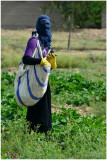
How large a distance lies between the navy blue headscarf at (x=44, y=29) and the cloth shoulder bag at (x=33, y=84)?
15cm

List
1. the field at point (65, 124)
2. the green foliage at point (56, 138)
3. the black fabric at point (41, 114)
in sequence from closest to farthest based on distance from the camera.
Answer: the green foliage at point (56, 138) < the field at point (65, 124) < the black fabric at point (41, 114)

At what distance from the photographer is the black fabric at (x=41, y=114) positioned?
4398 mm

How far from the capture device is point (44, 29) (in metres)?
4.20

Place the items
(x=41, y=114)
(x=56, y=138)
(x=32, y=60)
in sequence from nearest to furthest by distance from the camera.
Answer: (x=32, y=60) < (x=41, y=114) < (x=56, y=138)

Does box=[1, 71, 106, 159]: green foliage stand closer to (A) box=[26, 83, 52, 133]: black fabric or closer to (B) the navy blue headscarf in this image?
(A) box=[26, 83, 52, 133]: black fabric

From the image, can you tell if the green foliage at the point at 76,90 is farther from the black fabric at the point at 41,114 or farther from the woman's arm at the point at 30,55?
the woman's arm at the point at 30,55

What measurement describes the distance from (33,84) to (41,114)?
0.59 m

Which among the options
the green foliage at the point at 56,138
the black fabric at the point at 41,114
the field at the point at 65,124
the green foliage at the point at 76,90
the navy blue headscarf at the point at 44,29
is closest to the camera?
the green foliage at the point at 56,138

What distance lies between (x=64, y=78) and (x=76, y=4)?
28.8ft

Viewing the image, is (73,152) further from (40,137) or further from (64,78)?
(64,78)

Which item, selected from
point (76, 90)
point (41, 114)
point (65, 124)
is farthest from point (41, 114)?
point (76, 90)

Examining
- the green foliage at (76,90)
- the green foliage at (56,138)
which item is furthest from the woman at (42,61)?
the green foliage at (76,90)

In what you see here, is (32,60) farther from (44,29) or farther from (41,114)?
(41,114)

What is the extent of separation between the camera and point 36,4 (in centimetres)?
2956
